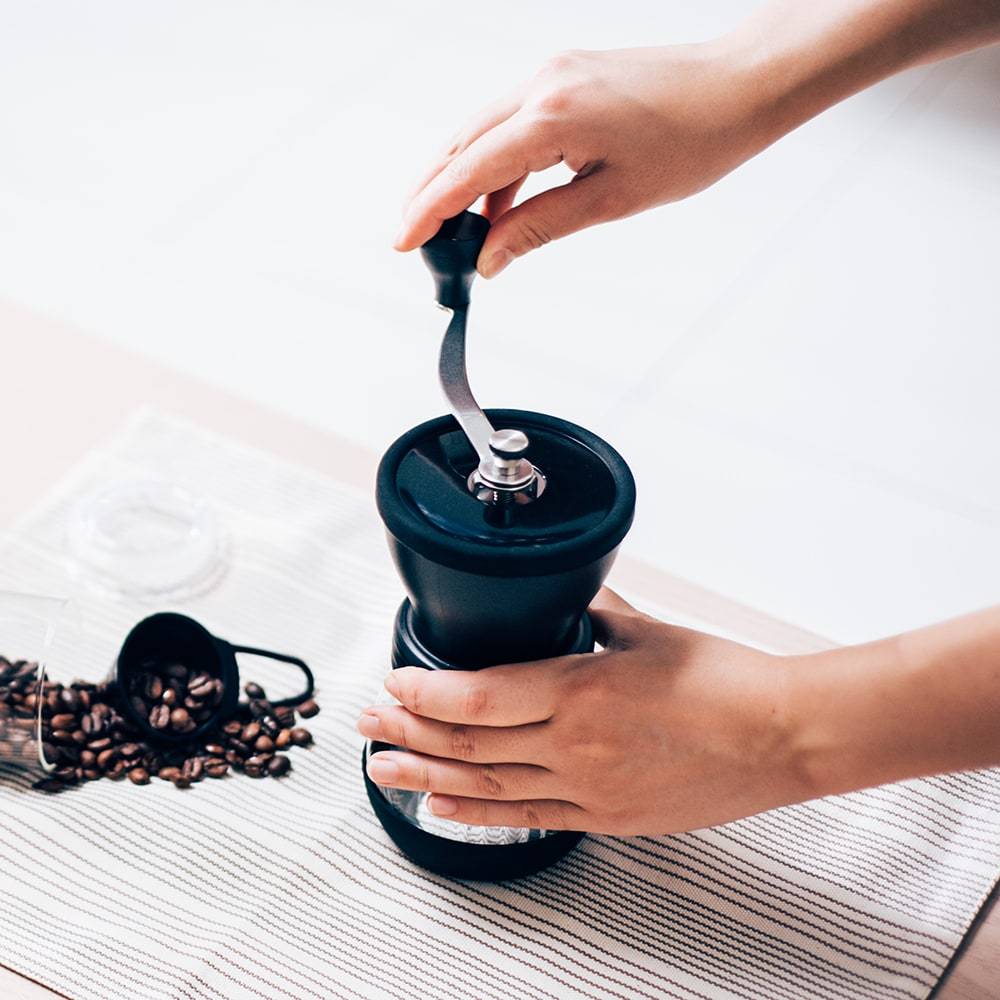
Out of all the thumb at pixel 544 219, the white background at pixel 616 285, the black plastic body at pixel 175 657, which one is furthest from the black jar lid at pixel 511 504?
the white background at pixel 616 285

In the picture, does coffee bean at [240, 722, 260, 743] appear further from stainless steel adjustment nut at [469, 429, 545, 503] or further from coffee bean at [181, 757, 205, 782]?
stainless steel adjustment nut at [469, 429, 545, 503]

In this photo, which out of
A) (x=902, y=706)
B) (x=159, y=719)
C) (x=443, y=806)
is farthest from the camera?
(x=159, y=719)

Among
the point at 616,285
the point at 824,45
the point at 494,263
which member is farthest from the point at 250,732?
the point at 616,285

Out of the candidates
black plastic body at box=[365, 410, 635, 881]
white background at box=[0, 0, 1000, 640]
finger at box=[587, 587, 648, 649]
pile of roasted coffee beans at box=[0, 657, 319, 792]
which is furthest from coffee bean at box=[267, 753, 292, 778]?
white background at box=[0, 0, 1000, 640]

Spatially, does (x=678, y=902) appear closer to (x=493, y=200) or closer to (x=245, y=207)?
(x=493, y=200)

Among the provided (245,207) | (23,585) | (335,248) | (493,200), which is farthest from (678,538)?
(245,207)

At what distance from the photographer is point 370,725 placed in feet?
2.64

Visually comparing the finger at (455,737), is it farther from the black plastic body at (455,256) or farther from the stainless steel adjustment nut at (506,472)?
the black plastic body at (455,256)

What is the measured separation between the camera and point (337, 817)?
2.87ft

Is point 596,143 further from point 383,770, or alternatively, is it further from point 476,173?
point 383,770

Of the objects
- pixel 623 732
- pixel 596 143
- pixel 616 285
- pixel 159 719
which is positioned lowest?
pixel 616 285

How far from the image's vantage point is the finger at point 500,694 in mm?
741

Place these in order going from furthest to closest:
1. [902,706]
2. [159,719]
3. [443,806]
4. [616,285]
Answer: [616,285] < [159,719] < [443,806] < [902,706]

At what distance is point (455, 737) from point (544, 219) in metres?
0.32
